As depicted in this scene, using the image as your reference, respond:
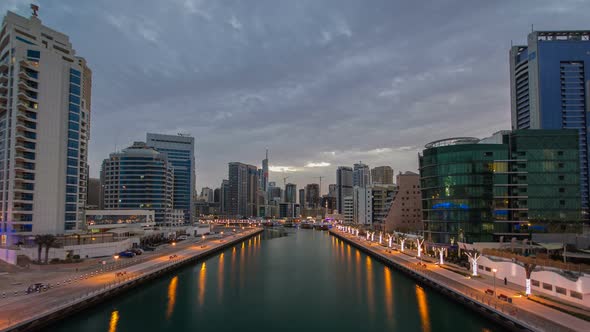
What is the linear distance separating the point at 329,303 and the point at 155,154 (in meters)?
116

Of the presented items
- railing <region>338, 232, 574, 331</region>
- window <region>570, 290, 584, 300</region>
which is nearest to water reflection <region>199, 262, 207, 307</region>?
railing <region>338, 232, 574, 331</region>

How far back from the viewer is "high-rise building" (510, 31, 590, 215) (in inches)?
5979

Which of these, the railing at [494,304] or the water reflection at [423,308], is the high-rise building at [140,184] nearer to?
the railing at [494,304]

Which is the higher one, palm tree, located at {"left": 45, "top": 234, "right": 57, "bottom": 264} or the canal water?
palm tree, located at {"left": 45, "top": 234, "right": 57, "bottom": 264}

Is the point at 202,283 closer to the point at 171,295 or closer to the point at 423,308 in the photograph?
the point at 171,295

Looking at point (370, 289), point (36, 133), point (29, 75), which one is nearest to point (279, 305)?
point (370, 289)

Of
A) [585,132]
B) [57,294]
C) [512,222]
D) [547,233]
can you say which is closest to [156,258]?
[57,294]

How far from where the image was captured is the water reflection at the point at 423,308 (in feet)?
140

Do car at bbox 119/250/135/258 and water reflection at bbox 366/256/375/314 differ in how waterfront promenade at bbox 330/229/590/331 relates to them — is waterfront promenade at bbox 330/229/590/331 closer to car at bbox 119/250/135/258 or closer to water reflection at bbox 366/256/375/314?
water reflection at bbox 366/256/375/314

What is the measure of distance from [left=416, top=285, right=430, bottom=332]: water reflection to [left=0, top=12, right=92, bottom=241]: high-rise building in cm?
6935

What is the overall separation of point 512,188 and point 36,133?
321 feet

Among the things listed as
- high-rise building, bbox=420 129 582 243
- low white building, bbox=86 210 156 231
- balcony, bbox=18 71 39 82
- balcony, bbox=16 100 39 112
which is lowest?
low white building, bbox=86 210 156 231

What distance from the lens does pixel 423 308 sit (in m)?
49.4

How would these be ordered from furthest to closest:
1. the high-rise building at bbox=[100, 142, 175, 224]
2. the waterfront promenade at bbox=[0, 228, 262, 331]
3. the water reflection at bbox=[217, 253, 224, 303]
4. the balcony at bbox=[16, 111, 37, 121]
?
the high-rise building at bbox=[100, 142, 175, 224] → the balcony at bbox=[16, 111, 37, 121] → the water reflection at bbox=[217, 253, 224, 303] → the waterfront promenade at bbox=[0, 228, 262, 331]
